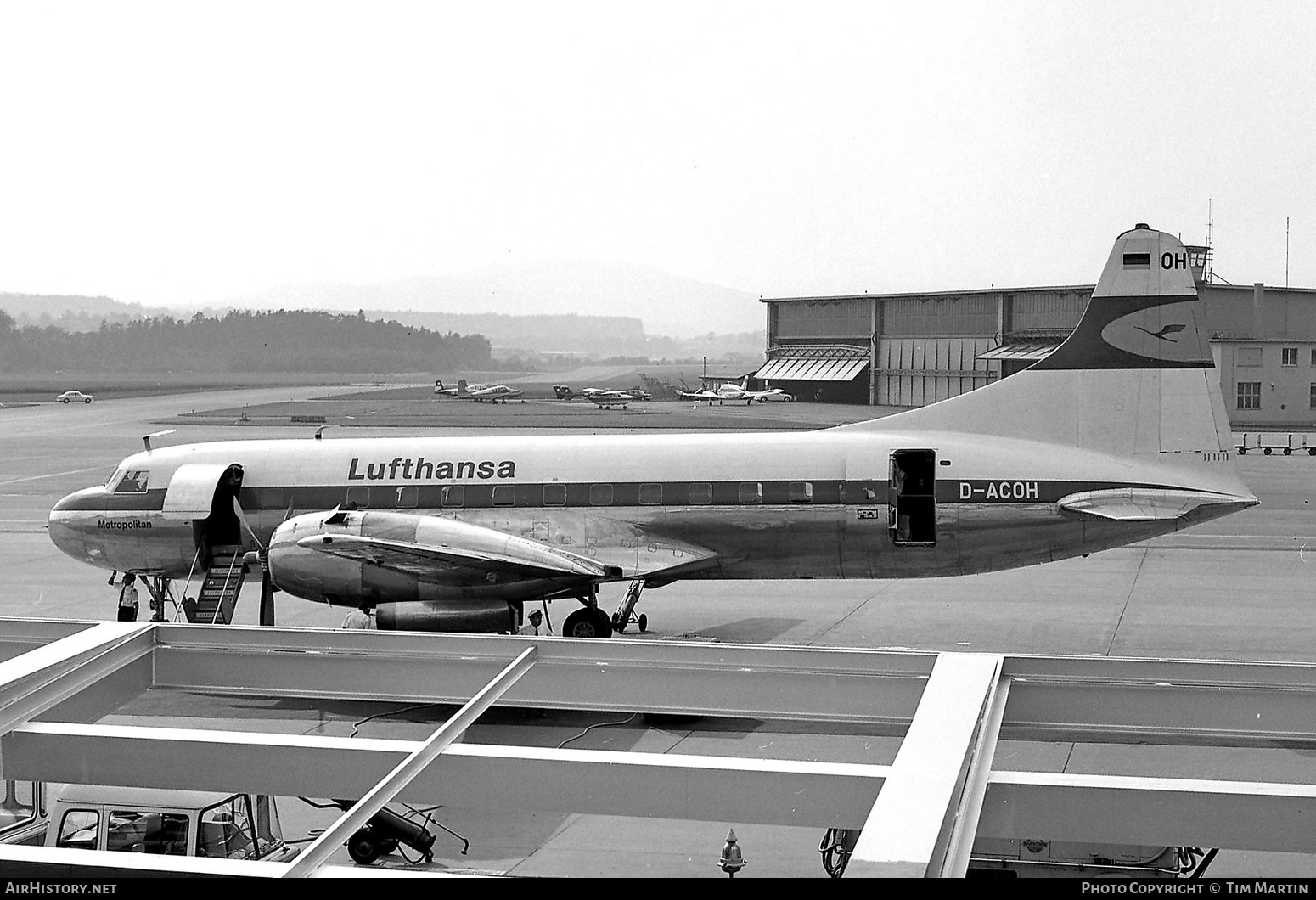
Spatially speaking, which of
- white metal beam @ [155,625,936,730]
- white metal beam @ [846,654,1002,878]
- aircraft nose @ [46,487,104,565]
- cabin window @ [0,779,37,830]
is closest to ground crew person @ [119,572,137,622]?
aircraft nose @ [46,487,104,565]

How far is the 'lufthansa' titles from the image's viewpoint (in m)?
24.4

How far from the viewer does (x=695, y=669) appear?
8906 mm

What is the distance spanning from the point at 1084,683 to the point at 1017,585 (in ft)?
72.1

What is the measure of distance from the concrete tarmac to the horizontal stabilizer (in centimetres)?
245

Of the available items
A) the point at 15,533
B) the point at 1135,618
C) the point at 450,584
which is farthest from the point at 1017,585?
the point at 15,533

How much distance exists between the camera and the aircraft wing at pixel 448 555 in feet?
70.4

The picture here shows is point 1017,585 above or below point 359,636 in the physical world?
below

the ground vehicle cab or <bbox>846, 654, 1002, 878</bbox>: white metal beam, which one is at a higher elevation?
<bbox>846, 654, 1002, 878</bbox>: white metal beam

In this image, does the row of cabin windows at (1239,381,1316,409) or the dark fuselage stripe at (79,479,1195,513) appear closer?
the dark fuselage stripe at (79,479,1195,513)

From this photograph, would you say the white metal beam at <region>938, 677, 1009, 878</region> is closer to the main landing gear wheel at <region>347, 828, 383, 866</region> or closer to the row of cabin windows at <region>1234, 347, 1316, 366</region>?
the main landing gear wheel at <region>347, 828, 383, 866</region>

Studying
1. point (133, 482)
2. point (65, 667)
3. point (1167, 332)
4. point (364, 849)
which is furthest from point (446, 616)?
point (1167, 332)

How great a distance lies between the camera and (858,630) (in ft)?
82.4

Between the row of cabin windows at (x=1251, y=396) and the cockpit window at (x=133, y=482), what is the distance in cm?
7027

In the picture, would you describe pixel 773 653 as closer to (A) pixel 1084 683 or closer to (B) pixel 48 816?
(A) pixel 1084 683
